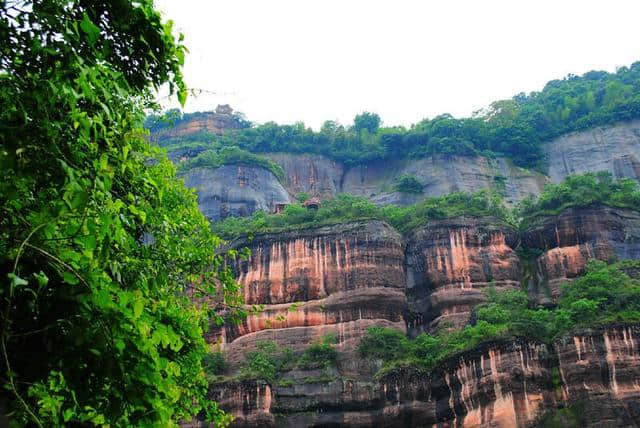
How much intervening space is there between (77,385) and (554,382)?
2914cm

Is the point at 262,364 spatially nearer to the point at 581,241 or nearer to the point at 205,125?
the point at 581,241

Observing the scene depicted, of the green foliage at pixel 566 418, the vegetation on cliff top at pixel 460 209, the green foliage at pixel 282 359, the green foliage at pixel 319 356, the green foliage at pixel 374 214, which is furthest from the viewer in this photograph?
the green foliage at pixel 374 214

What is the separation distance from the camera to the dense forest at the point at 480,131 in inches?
2467

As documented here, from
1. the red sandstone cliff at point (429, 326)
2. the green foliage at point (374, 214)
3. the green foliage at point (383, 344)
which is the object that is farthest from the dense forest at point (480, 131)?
the green foliage at point (383, 344)

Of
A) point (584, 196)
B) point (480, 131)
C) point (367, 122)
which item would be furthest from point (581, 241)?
point (367, 122)

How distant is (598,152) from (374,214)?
26101 mm

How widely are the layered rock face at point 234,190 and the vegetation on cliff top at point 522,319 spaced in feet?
74.8

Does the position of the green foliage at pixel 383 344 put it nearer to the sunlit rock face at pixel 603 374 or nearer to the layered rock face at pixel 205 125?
the sunlit rock face at pixel 603 374

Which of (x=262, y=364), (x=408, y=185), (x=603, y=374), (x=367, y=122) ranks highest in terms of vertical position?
(x=367, y=122)

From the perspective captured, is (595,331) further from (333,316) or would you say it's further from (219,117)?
(219,117)

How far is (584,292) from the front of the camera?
113 feet

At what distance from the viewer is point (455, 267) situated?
42.1m

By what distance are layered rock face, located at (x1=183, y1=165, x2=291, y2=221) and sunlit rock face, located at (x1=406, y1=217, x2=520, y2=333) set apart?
60.6ft

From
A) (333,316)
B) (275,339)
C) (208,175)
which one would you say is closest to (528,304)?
(333,316)
